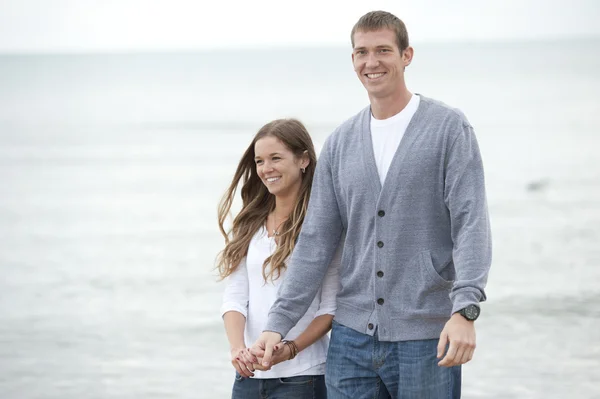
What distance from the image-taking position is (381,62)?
1842 millimetres

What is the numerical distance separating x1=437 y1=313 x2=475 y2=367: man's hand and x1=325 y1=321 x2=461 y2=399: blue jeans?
125 mm

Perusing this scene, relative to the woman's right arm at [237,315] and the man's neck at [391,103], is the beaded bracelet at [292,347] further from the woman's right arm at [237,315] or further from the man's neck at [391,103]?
the man's neck at [391,103]

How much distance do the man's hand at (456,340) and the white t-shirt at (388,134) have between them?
321 millimetres

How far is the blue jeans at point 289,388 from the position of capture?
79.7 inches

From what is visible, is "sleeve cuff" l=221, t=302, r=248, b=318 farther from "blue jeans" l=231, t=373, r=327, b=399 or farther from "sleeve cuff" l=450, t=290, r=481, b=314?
"sleeve cuff" l=450, t=290, r=481, b=314

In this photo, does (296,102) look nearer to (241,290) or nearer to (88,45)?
(88,45)

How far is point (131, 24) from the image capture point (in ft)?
27.0

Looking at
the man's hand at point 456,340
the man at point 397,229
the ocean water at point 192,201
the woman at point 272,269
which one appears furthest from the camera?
the ocean water at point 192,201

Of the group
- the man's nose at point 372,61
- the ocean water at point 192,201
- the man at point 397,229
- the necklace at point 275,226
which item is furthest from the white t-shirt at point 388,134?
the ocean water at point 192,201

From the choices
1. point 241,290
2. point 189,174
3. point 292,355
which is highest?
point 189,174

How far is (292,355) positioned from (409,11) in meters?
5.87

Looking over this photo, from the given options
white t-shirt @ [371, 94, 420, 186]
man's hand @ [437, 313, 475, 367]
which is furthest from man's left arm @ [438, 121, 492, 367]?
white t-shirt @ [371, 94, 420, 186]

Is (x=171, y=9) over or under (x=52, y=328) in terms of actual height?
over

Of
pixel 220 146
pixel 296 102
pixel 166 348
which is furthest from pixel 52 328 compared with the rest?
pixel 296 102
